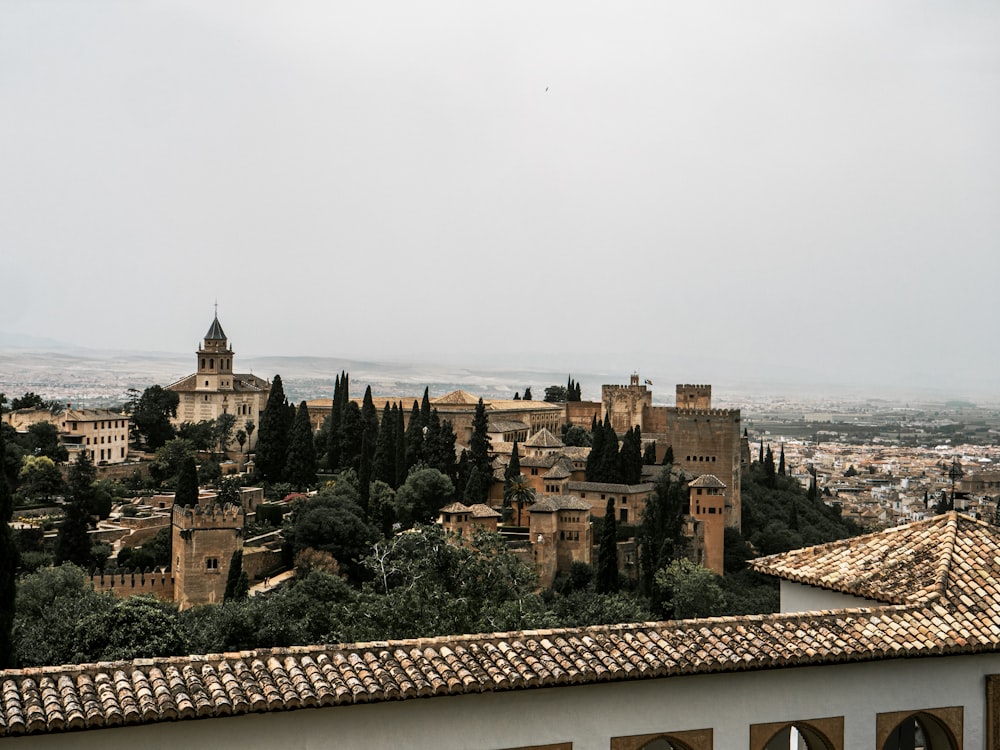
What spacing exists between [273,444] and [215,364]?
13564mm

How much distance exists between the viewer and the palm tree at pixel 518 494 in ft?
100

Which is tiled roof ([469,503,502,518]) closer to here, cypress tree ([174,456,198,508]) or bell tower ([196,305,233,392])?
cypress tree ([174,456,198,508])

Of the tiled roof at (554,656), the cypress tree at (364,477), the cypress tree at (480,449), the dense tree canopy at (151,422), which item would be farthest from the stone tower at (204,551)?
the tiled roof at (554,656)

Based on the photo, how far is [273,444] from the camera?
106 feet

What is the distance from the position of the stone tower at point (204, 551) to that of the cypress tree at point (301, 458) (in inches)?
307

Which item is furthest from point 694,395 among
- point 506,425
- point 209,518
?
point 209,518

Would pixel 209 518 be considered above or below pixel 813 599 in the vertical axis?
below

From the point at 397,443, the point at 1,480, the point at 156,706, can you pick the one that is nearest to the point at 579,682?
the point at 156,706

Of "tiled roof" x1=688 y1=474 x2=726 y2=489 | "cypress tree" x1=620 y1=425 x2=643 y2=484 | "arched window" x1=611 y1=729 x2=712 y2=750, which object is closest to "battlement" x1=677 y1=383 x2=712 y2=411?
"cypress tree" x1=620 y1=425 x2=643 y2=484

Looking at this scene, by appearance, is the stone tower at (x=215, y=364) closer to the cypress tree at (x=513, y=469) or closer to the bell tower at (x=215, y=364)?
the bell tower at (x=215, y=364)

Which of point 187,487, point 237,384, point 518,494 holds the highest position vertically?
point 237,384

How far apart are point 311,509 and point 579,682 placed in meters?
20.9

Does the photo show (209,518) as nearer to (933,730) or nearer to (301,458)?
(301,458)

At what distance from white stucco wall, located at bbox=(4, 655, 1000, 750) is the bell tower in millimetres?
40092
